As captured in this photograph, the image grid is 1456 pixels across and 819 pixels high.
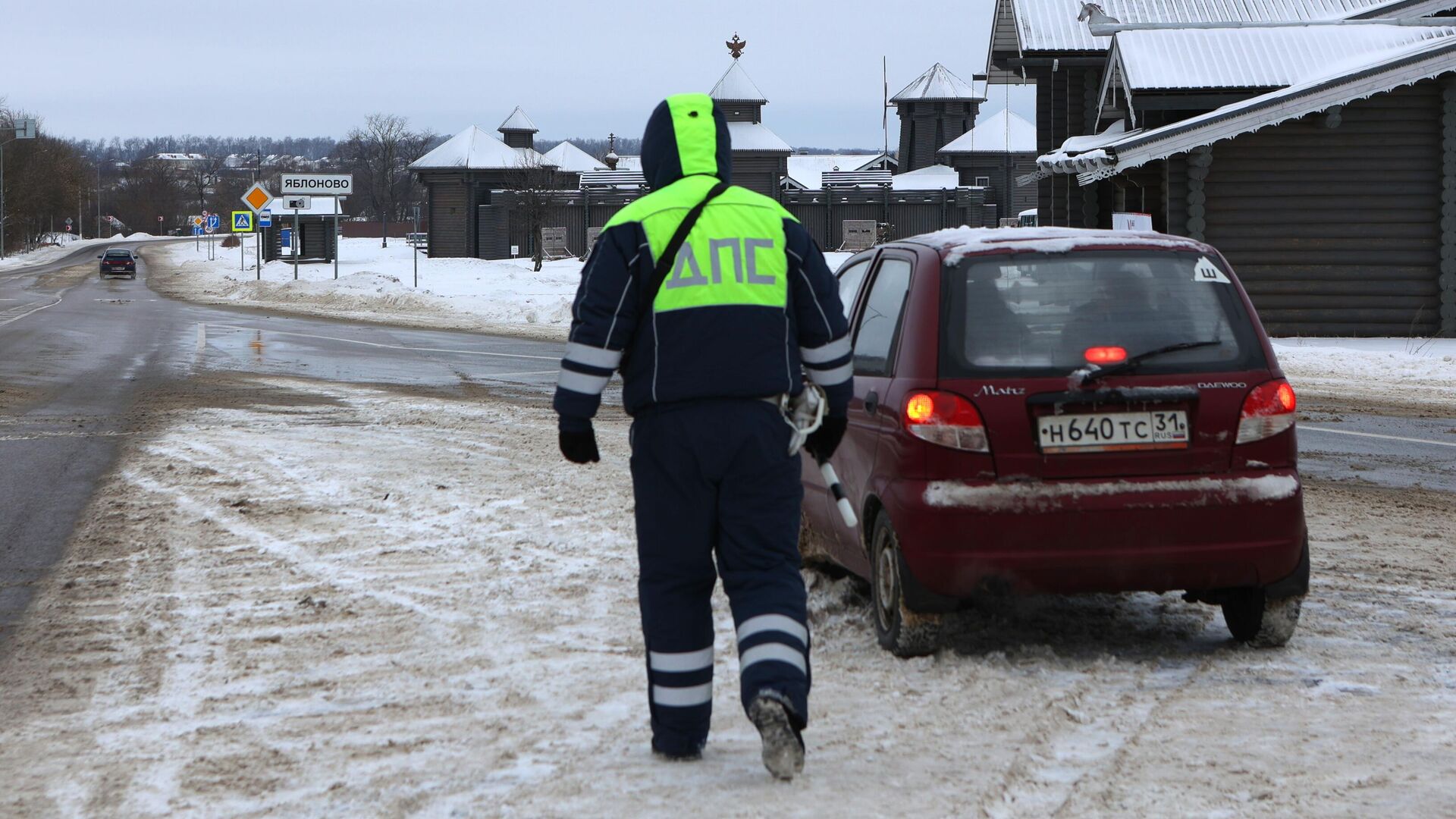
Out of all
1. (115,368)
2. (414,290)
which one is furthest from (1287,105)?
(414,290)

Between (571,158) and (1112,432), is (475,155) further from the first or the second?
(1112,432)

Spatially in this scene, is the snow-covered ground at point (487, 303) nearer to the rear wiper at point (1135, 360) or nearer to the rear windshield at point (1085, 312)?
the rear windshield at point (1085, 312)

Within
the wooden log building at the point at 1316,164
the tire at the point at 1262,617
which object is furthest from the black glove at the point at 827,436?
the wooden log building at the point at 1316,164

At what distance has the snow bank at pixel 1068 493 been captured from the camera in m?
5.05

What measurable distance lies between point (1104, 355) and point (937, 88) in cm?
7341

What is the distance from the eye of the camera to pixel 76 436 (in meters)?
12.0

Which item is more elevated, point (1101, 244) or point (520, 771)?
point (1101, 244)

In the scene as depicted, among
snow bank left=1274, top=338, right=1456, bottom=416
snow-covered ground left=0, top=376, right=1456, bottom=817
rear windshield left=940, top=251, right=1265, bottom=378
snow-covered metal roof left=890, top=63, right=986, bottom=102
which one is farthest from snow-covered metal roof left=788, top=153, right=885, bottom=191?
rear windshield left=940, top=251, right=1265, bottom=378

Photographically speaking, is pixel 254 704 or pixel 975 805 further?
pixel 254 704

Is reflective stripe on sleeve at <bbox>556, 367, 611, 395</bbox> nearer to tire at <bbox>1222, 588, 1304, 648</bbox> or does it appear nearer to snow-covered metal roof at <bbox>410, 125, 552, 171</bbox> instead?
tire at <bbox>1222, 588, 1304, 648</bbox>

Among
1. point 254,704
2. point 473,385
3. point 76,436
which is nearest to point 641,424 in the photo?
point 254,704

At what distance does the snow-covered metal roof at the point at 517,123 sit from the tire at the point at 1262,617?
69.5 metres

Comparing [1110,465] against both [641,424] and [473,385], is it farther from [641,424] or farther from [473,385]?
[473,385]

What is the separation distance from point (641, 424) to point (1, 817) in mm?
1828
